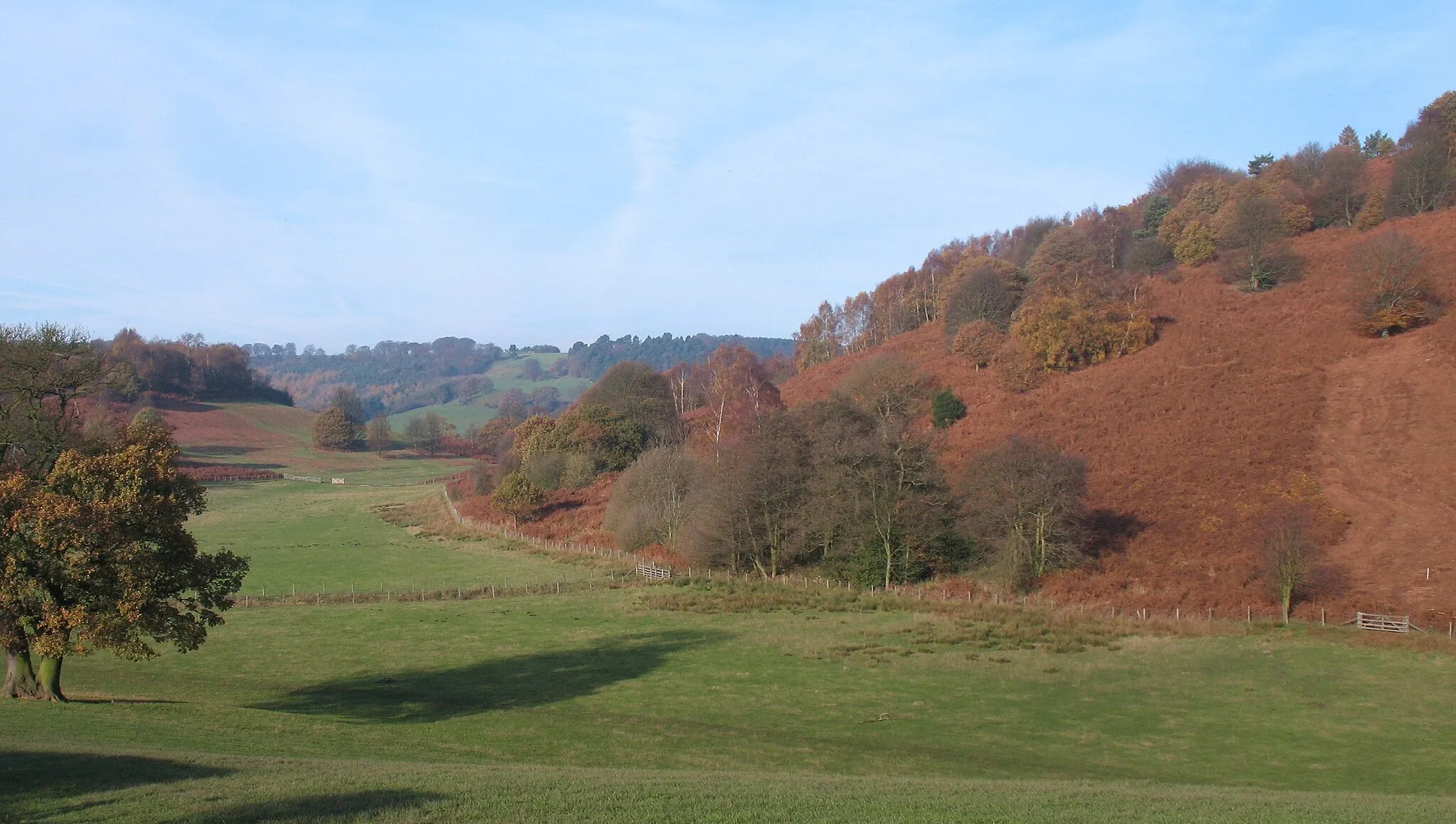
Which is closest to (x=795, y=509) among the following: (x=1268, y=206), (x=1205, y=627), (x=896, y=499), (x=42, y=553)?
(x=896, y=499)

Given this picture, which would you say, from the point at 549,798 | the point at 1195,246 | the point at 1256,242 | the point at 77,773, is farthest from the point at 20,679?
the point at 1195,246

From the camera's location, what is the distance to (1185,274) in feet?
308

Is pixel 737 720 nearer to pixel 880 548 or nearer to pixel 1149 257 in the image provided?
pixel 880 548

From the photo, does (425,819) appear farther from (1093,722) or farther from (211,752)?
(1093,722)

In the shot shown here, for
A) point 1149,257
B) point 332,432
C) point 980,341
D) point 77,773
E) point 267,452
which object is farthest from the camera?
point 332,432

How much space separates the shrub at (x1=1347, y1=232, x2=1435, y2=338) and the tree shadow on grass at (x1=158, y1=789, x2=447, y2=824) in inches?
3041

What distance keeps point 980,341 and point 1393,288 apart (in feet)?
109

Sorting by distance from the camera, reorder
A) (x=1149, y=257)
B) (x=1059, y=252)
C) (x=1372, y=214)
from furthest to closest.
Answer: (x=1059, y=252) → (x=1149, y=257) → (x=1372, y=214)

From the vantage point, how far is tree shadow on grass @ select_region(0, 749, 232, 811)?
1330 cm

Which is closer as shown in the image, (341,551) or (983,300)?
(341,551)

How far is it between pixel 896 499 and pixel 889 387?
1299 inches

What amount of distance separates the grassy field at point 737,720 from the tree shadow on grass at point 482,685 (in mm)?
150

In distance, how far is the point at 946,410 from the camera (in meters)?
78.4

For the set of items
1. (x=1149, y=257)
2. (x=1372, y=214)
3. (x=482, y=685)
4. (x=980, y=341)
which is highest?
Answer: (x=1372, y=214)
